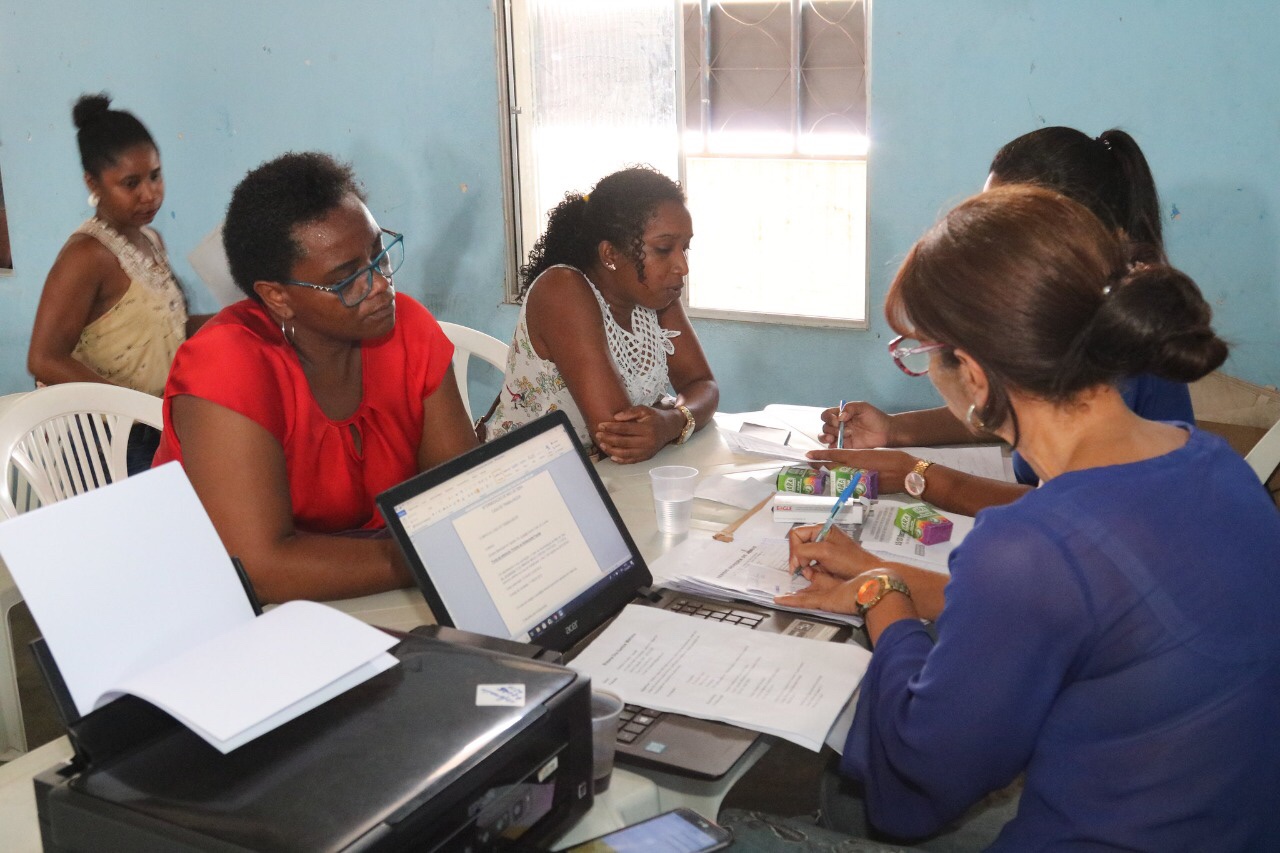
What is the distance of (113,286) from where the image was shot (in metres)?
3.22

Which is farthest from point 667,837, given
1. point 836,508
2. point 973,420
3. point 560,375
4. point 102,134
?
point 102,134

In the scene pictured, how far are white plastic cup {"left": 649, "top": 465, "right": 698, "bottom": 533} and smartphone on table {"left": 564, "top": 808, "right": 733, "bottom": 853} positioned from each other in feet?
2.67

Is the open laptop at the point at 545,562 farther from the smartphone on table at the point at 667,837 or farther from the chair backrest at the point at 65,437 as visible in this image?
the chair backrest at the point at 65,437

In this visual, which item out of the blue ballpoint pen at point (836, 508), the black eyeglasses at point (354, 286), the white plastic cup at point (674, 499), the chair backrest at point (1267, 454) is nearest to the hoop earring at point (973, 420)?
the blue ballpoint pen at point (836, 508)

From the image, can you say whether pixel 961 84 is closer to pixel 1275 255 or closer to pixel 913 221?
pixel 913 221

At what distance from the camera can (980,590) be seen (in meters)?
1.14

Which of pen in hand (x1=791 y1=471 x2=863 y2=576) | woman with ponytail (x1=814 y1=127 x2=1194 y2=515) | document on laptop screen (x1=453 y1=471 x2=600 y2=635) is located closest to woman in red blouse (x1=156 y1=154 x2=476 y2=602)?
document on laptop screen (x1=453 y1=471 x2=600 y2=635)

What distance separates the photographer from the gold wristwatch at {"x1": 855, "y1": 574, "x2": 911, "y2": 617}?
149cm

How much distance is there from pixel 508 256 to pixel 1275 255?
2.36 meters

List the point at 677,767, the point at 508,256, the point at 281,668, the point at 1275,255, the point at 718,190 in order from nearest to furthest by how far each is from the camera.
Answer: the point at 281,668, the point at 677,767, the point at 1275,255, the point at 718,190, the point at 508,256

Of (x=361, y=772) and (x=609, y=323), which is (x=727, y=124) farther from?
(x=361, y=772)

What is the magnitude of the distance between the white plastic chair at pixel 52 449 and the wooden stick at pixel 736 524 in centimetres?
131

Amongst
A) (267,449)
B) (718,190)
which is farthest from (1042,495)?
(718,190)

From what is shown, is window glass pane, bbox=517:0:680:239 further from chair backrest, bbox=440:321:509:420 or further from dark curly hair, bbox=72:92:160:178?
dark curly hair, bbox=72:92:160:178
